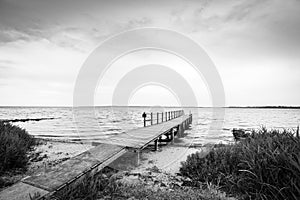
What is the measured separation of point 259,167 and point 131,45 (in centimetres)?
1520

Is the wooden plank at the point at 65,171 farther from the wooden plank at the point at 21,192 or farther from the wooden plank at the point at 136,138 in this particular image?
the wooden plank at the point at 136,138

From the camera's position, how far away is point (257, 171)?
3.12 m

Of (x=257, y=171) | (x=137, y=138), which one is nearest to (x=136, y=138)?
(x=137, y=138)

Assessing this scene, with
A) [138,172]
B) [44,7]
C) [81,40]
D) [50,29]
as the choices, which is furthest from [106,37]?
[138,172]

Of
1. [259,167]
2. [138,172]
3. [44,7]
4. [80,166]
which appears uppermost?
[44,7]

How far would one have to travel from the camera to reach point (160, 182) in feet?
13.0

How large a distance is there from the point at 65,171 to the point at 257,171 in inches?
151

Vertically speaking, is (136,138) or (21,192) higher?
(21,192)

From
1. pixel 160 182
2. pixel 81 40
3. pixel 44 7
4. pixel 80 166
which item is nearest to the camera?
pixel 80 166

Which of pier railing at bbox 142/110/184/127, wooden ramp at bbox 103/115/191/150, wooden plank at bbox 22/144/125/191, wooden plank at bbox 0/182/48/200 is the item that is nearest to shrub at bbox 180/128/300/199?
wooden ramp at bbox 103/115/191/150

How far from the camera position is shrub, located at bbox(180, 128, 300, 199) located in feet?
8.73

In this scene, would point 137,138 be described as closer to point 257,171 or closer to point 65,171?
point 65,171

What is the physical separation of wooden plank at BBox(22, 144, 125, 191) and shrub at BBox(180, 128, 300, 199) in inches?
94.8

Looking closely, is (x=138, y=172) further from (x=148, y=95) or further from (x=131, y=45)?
(x=148, y=95)
